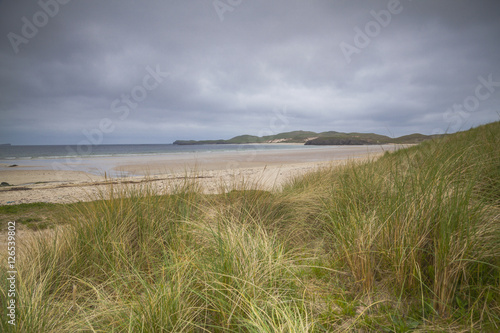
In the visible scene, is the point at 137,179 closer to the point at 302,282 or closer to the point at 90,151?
the point at 302,282

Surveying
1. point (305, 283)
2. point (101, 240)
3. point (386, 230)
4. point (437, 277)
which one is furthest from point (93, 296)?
point (437, 277)

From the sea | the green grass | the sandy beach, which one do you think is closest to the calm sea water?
the sea

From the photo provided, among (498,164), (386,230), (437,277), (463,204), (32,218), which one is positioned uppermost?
(498,164)

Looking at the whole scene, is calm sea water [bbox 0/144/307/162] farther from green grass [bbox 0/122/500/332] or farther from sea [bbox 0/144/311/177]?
green grass [bbox 0/122/500/332]

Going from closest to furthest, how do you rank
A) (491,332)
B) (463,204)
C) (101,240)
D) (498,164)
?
(491,332) < (463,204) < (101,240) < (498,164)

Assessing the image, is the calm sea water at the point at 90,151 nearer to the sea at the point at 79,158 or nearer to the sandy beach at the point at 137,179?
the sea at the point at 79,158

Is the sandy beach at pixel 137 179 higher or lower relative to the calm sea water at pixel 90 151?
lower

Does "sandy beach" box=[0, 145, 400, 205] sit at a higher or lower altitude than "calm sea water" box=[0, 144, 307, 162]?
lower

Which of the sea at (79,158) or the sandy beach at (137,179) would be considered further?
the sea at (79,158)

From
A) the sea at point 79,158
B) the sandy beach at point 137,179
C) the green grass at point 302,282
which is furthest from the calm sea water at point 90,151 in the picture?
the green grass at point 302,282

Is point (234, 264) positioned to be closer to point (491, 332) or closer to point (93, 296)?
point (93, 296)

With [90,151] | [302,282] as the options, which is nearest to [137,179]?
[302,282]

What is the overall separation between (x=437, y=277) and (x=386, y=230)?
0.48m

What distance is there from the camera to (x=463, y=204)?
76.2 inches
